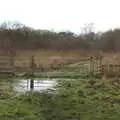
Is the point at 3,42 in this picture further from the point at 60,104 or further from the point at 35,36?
the point at 60,104

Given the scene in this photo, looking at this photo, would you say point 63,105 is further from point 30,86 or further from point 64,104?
point 30,86

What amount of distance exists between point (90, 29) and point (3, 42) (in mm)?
27612

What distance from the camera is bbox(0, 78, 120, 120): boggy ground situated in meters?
9.71

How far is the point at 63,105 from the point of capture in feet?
37.5

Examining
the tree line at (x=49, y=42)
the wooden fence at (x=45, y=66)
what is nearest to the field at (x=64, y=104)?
the wooden fence at (x=45, y=66)

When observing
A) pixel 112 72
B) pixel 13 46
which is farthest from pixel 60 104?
pixel 13 46

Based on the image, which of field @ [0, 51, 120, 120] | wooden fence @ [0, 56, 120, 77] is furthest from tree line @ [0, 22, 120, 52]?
field @ [0, 51, 120, 120]

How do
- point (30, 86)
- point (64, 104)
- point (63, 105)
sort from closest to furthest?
point (63, 105)
point (64, 104)
point (30, 86)

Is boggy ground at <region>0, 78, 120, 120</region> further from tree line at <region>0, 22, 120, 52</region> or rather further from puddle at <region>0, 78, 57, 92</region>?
tree line at <region>0, 22, 120, 52</region>

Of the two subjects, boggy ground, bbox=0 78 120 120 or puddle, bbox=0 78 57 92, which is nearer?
boggy ground, bbox=0 78 120 120

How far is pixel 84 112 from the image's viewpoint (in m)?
10.3

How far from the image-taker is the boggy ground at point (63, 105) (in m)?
9.71

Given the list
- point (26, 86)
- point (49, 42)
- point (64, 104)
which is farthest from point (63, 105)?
point (49, 42)

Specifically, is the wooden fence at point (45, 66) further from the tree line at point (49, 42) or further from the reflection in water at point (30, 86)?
the tree line at point (49, 42)
